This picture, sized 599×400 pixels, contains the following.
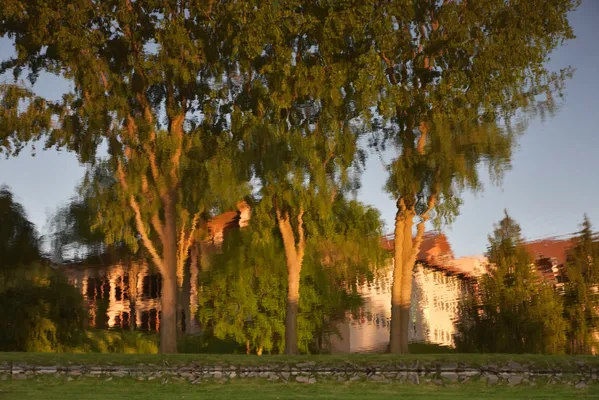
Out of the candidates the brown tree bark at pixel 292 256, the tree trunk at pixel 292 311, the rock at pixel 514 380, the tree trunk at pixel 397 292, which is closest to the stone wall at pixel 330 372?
the rock at pixel 514 380

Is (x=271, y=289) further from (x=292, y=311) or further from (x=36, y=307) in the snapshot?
(x=36, y=307)

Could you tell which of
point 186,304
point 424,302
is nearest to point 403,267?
point 424,302

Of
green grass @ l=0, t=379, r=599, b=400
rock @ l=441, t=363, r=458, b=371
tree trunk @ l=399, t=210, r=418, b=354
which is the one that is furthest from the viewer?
tree trunk @ l=399, t=210, r=418, b=354

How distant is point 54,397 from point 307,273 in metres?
18.6

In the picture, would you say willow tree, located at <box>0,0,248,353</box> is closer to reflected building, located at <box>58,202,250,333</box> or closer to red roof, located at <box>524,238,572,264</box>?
reflected building, located at <box>58,202,250,333</box>

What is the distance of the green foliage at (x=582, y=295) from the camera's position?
95.7 feet

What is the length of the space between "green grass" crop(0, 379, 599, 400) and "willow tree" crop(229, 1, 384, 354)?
7500mm

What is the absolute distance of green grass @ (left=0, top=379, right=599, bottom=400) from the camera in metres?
12.7

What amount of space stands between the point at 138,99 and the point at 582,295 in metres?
18.4

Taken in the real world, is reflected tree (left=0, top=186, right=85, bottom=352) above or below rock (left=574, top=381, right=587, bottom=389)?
above

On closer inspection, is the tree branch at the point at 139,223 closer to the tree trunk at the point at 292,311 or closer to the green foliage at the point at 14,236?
the tree trunk at the point at 292,311

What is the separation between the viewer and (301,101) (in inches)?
892

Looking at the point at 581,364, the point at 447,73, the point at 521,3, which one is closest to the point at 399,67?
the point at 447,73

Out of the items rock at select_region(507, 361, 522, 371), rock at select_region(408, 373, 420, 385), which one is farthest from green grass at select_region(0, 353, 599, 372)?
rock at select_region(408, 373, 420, 385)
